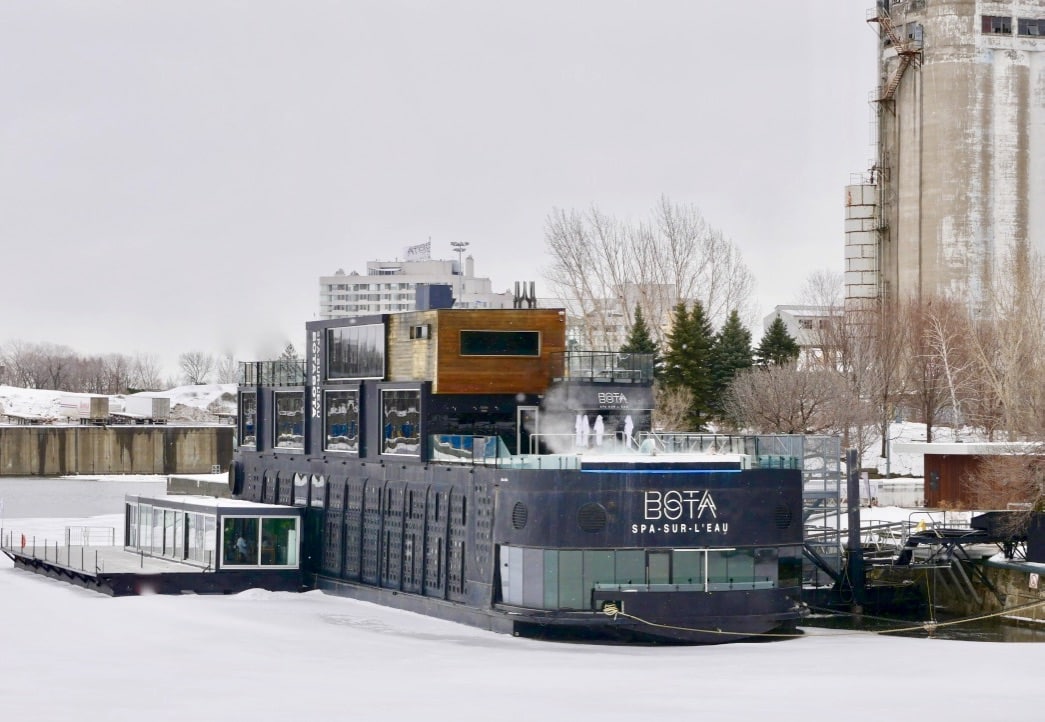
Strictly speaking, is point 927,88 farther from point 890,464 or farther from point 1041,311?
point 890,464

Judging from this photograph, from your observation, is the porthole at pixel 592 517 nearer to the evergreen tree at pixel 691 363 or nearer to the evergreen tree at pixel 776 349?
the evergreen tree at pixel 691 363

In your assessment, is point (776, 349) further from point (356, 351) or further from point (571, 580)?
point (571, 580)

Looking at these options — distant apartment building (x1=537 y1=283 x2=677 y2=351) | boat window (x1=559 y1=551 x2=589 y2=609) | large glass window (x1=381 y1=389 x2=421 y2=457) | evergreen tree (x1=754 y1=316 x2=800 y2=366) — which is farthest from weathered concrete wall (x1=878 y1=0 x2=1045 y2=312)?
boat window (x1=559 y1=551 x2=589 y2=609)

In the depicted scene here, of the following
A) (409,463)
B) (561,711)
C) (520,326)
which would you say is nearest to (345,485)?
(409,463)

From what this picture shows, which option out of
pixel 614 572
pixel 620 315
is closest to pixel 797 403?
pixel 620 315

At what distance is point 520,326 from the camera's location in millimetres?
48406

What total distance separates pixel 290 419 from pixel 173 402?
103 meters

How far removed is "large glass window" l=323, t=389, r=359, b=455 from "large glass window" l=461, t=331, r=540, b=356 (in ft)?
17.5

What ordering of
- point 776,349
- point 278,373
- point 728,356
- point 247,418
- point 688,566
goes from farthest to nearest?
point 776,349 < point 728,356 < point 247,418 < point 278,373 < point 688,566

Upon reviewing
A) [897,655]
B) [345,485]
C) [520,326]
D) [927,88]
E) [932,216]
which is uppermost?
[927,88]

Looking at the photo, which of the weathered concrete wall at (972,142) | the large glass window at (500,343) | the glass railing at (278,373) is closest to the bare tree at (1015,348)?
the weathered concrete wall at (972,142)

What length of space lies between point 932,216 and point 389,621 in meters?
70.8

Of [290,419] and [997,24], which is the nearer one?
[290,419]

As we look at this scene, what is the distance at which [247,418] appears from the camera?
61.4m
